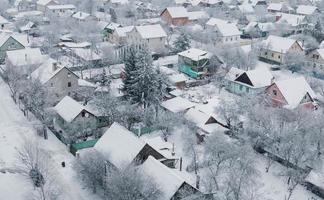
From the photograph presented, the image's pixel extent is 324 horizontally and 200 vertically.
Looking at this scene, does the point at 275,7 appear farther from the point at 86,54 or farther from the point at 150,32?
the point at 86,54

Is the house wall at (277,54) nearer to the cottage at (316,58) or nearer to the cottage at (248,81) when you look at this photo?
the cottage at (316,58)

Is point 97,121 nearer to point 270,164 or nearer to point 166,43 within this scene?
point 270,164

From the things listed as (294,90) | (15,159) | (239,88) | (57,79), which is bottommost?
(15,159)

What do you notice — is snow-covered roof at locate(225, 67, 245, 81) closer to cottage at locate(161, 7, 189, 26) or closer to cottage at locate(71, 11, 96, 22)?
cottage at locate(161, 7, 189, 26)

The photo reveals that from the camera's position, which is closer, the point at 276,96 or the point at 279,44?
the point at 276,96

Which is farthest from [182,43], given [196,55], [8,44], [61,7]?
[61,7]
